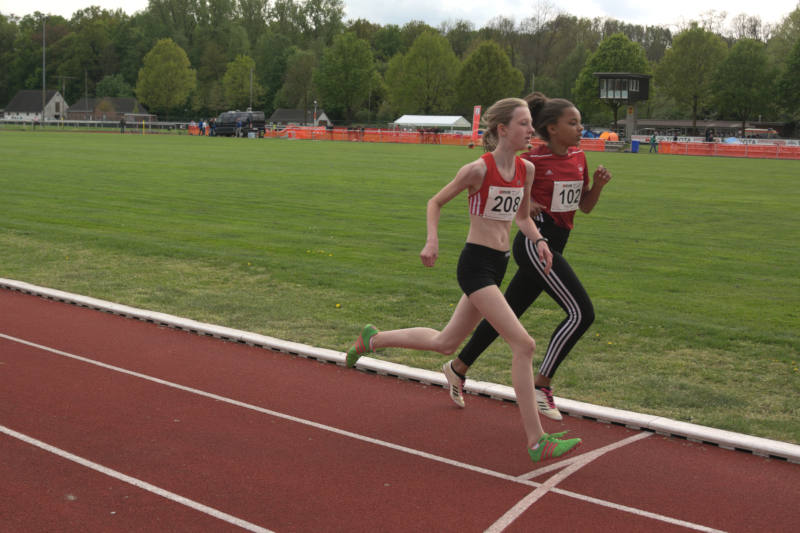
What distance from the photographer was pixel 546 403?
6.05m

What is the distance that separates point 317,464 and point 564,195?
237cm

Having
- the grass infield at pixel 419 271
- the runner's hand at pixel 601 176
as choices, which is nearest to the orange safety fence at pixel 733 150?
the grass infield at pixel 419 271

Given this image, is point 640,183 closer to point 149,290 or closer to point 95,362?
point 149,290

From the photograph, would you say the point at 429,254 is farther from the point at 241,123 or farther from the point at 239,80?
the point at 239,80

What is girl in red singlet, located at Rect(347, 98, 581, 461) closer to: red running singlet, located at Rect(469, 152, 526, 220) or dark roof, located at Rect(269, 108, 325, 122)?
red running singlet, located at Rect(469, 152, 526, 220)

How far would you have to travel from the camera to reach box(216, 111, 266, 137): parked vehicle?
74.0m

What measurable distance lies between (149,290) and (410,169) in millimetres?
22108

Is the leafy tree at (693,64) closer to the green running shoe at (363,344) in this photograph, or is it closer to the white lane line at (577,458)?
the green running shoe at (363,344)

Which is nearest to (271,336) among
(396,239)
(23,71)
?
(396,239)

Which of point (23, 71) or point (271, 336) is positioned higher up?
point (23, 71)

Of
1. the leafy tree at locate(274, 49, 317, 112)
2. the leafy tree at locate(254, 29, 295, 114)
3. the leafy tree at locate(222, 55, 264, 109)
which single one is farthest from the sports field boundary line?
the leafy tree at locate(254, 29, 295, 114)

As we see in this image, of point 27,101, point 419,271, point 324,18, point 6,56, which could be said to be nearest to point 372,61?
point 324,18

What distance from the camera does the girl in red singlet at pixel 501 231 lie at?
5.12m

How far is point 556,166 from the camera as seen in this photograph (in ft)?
19.0
